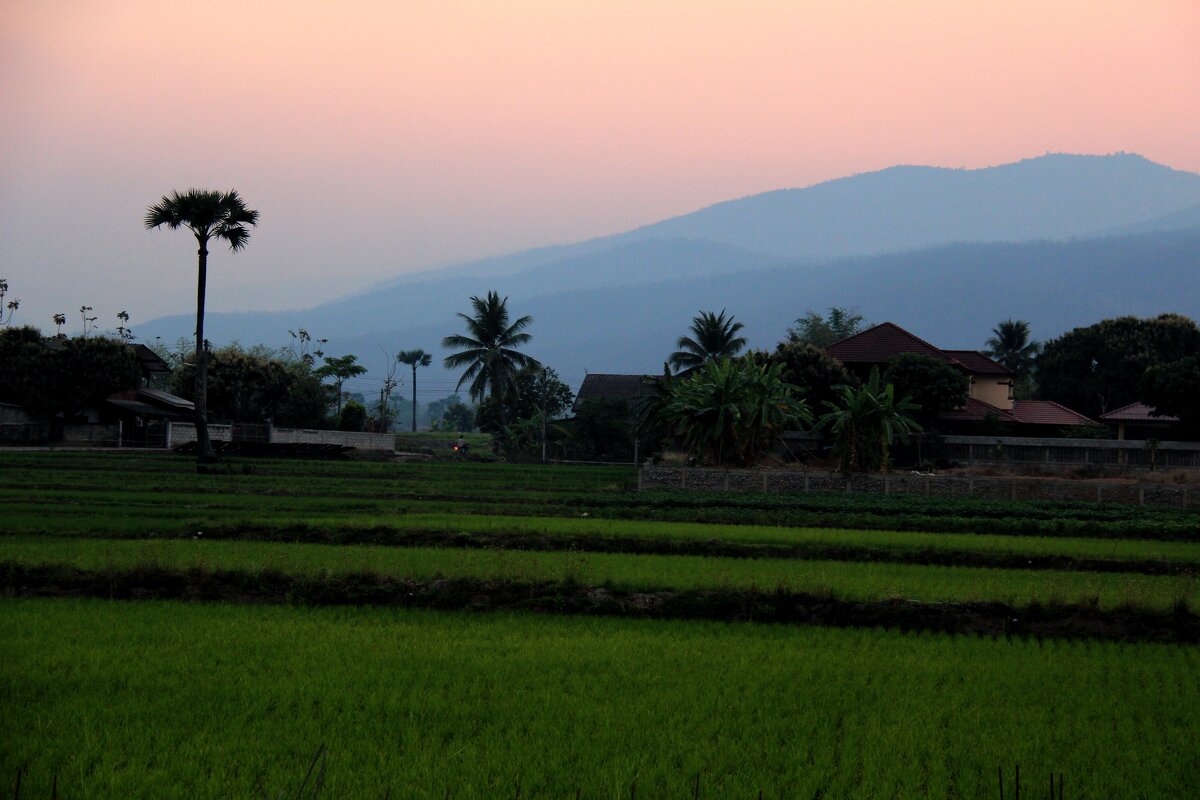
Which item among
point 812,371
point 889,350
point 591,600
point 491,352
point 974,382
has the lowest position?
point 591,600

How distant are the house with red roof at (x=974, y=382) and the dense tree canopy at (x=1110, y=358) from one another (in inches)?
581

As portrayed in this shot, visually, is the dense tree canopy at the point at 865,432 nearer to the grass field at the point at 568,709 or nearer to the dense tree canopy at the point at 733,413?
the dense tree canopy at the point at 733,413

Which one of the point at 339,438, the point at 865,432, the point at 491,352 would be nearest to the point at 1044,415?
the point at 865,432

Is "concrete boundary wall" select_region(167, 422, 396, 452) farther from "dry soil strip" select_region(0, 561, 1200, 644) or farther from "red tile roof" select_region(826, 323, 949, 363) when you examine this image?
"dry soil strip" select_region(0, 561, 1200, 644)

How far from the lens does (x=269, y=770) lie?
7.25 meters

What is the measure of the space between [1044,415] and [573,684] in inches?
2059

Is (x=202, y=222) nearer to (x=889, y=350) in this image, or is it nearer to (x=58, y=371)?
(x=58, y=371)

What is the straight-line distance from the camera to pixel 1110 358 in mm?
70562

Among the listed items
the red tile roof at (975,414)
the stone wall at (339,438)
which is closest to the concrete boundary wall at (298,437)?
the stone wall at (339,438)

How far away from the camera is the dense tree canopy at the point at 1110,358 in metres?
68.9

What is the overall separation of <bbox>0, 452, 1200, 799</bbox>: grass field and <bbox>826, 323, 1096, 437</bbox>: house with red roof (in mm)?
34115

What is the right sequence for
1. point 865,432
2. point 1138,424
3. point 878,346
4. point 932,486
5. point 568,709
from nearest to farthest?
1. point 568,709
2. point 932,486
3. point 865,432
4. point 878,346
5. point 1138,424

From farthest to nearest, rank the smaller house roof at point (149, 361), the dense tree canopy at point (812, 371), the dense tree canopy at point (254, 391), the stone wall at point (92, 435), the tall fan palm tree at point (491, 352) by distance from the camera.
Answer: the tall fan palm tree at point (491, 352) < the dense tree canopy at point (254, 391) < the smaller house roof at point (149, 361) < the stone wall at point (92, 435) < the dense tree canopy at point (812, 371)

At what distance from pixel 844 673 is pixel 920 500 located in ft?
76.1
